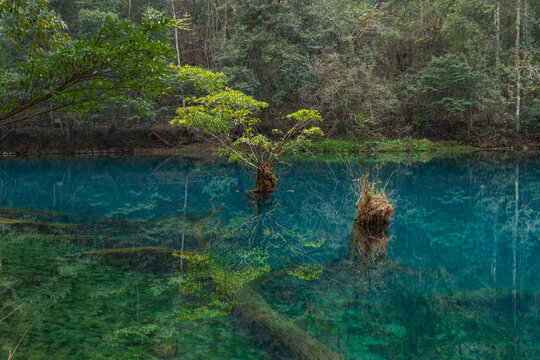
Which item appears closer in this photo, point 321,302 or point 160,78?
point 321,302

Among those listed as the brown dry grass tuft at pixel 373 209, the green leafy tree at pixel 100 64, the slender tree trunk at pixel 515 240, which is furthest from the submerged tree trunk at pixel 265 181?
the slender tree trunk at pixel 515 240

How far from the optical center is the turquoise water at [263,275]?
3584 mm

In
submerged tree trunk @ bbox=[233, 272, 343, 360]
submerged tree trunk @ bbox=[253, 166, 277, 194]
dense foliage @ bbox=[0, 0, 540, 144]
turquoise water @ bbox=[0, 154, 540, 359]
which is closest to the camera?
submerged tree trunk @ bbox=[233, 272, 343, 360]

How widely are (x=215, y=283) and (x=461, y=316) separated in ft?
9.60

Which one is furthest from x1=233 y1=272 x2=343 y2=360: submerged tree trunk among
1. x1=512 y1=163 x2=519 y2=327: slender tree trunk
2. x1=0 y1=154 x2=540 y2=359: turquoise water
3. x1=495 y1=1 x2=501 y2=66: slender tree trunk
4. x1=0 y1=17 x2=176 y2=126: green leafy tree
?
x1=495 y1=1 x2=501 y2=66: slender tree trunk

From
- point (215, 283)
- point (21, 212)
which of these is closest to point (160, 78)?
point (215, 283)

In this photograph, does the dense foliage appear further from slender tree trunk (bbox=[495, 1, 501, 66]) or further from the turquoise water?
the turquoise water

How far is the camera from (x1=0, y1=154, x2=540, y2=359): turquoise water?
3.58 metres

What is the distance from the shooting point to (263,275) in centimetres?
542

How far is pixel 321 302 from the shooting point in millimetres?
4465

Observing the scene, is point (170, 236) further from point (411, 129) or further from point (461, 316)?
point (411, 129)

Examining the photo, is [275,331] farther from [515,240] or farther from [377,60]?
[377,60]

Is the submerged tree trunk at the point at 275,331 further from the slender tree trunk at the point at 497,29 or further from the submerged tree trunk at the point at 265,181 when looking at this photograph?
the slender tree trunk at the point at 497,29

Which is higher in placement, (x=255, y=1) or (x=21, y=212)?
(x=255, y=1)
